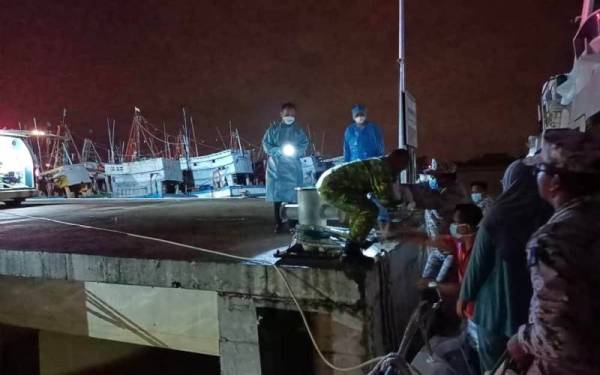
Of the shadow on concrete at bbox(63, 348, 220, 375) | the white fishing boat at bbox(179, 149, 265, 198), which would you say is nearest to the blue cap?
the shadow on concrete at bbox(63, 348, 220, 375)

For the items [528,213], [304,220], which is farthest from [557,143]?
[304,220]

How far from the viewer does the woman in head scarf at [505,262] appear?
2227 mm

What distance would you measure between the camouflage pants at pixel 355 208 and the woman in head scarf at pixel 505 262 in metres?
1.02

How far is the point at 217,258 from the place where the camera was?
141 inches

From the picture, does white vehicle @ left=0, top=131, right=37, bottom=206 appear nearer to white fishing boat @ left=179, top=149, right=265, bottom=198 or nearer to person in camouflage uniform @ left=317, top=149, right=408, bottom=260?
person in camouflage uniform @ left=317, top=149, right=408, bottom=260

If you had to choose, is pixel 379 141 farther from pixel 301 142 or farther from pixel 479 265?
pixel 479 265

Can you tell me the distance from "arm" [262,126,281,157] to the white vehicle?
9.72m

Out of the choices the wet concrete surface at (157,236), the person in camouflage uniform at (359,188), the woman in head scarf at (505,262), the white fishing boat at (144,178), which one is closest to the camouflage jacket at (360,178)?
the person in camouflage uniform at (359,188)

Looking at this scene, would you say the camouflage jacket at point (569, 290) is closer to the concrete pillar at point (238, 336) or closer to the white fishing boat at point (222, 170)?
the concrete pillar at point (238, 336)

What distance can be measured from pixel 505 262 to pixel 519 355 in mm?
595

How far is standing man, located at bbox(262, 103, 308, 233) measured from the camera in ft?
15.8

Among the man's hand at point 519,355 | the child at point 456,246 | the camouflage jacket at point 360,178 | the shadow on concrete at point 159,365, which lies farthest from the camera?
the shadow on concrete at point 159,365

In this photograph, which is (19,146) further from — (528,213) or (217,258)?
(528,213)

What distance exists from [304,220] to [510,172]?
2.05 metres
